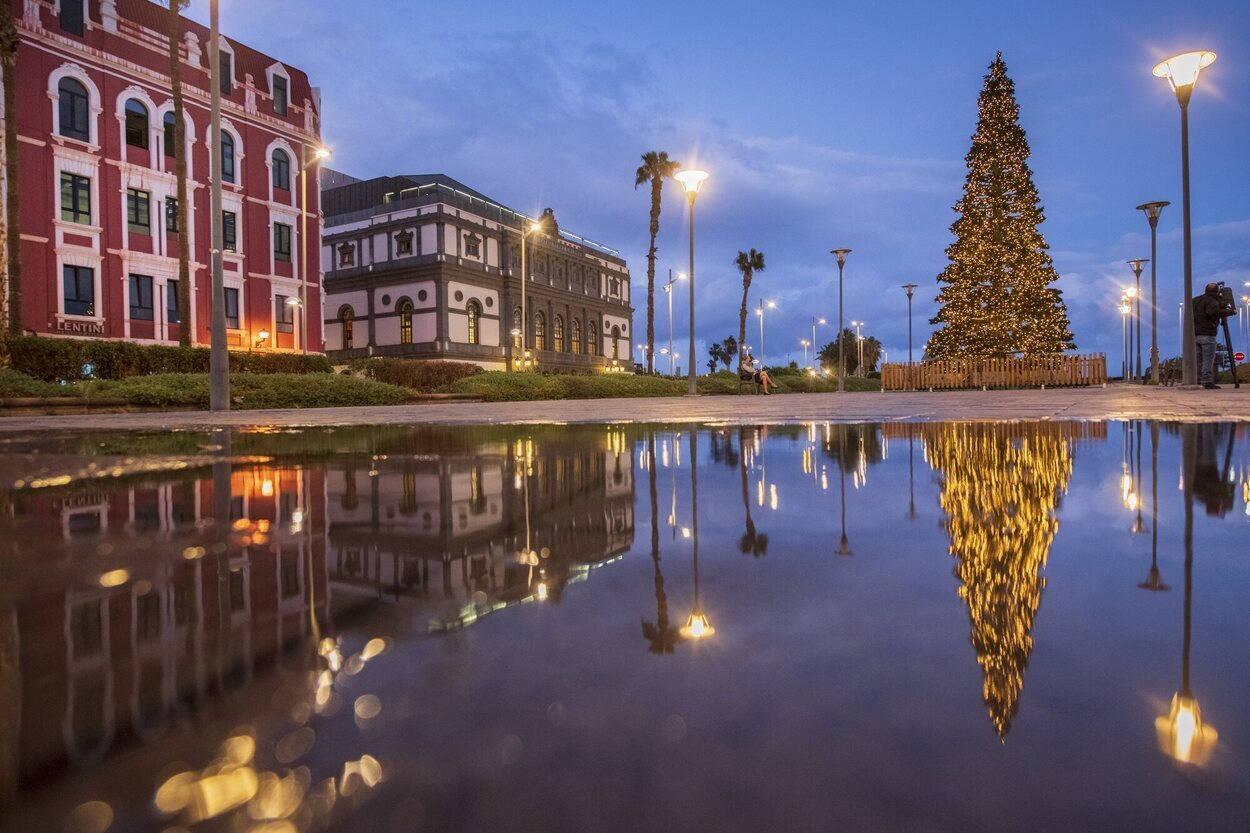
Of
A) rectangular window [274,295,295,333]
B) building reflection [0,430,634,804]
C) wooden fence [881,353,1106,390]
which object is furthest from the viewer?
rectangular window [274,295,295,333]

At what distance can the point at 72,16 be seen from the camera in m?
27.4

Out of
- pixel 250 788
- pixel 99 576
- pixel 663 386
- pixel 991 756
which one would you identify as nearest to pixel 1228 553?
pixel 991 756

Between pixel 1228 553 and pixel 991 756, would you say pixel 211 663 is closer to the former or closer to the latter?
pixel 991 756

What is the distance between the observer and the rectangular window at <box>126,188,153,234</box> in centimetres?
2962

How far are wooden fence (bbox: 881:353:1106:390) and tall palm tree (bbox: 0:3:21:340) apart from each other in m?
33.9

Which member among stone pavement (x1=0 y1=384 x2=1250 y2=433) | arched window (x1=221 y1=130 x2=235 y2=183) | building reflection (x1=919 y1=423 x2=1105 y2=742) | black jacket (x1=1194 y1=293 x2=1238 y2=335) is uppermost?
arched window (x1=221 y1=130 x2=235 y2=183)

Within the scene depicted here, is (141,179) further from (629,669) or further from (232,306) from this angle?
(629,669)

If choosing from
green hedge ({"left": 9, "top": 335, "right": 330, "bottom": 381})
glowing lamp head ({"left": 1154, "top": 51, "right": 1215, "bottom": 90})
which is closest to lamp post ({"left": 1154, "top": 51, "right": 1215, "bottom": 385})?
glowing lamp head ({"left": 1154, "top": 51, "right": 1215, "bottom": 90})

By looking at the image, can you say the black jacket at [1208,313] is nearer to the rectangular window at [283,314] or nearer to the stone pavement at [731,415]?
the stone pavement at [731,415]

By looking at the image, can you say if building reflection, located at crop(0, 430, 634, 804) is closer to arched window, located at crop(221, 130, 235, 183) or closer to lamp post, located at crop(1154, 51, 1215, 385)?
lamp post, located at crop(1154, 51, 1215, 385)

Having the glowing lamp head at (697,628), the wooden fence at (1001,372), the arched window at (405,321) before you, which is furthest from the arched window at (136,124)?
the glowing lamp head at (697,628)

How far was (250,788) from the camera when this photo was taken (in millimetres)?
711

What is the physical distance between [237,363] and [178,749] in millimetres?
29193

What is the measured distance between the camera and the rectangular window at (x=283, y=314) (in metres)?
35.1
